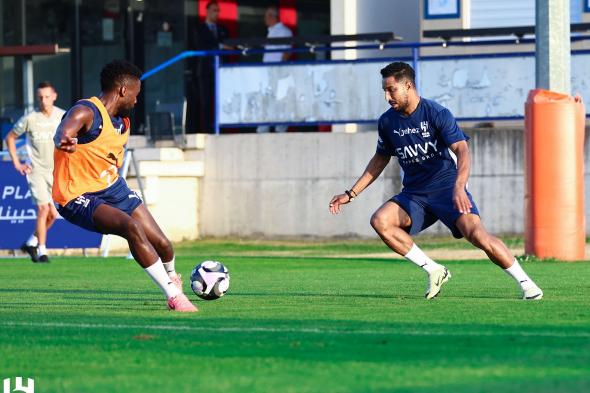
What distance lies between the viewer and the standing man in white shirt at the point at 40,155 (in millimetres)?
18922

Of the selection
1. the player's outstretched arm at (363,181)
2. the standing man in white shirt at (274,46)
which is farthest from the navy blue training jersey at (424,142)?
the standing man in white shirt at (274,46)

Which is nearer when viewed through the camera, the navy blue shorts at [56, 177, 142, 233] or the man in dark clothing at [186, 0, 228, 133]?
the navy blue shorts at [56, 177, 142, 233]

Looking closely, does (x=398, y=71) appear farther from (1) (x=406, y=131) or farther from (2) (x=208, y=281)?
(2) (x=208, y=281)

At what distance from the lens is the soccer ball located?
11.4 m

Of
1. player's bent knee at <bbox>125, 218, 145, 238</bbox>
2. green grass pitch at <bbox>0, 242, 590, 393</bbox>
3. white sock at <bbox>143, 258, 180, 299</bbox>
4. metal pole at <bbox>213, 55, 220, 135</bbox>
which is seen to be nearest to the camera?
green grass pitch at <bbox>0, 242, 590, 393</bbox>

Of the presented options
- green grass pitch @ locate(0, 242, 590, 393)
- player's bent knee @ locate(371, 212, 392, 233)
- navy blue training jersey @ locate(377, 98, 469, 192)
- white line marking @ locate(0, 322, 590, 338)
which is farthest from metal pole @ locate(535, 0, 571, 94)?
white line marking @ locate(0, 322, 590, 338)

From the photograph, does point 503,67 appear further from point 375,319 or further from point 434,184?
point 375,319

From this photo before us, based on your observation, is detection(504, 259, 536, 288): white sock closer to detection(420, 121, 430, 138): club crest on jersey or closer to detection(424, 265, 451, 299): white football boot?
detection(424, 265, 451, 299): white football boot

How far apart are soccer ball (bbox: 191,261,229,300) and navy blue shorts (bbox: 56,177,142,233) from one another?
0.72m

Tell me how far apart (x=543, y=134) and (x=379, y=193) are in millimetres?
4848

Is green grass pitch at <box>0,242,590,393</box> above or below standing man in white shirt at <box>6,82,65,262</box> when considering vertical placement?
below

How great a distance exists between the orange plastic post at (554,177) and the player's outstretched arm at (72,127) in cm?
853

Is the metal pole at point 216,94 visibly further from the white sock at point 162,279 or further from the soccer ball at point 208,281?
the white sock at point 162,279

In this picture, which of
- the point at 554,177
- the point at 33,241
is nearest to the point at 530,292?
the point at 554,177
